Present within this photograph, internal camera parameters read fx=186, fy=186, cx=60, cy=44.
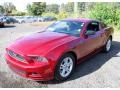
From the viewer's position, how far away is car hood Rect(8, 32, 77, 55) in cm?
425

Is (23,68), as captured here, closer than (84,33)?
Yes

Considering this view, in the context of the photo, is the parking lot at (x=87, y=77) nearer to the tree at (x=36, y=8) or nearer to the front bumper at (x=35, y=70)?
the front bumper at (x=35, y=70)

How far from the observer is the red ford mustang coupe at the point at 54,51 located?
160 inches

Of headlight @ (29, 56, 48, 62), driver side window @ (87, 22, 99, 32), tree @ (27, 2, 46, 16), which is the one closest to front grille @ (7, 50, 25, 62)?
headlight @ (29, 56, 48, 62)

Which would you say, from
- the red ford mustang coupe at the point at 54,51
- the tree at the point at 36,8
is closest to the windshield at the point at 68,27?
the red ford mustang coupe at the point at 54,51

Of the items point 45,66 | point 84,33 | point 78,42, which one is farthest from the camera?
point 84,33

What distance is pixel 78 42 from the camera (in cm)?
496

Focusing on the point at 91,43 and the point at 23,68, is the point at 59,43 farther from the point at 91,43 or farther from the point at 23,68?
the point at 91,43

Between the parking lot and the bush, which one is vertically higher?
the bush

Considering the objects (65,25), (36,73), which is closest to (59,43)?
(36,73)

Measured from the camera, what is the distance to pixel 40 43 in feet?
15.0

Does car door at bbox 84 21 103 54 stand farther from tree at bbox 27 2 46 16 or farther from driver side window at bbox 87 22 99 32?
tree at bbox 27 2 46 16

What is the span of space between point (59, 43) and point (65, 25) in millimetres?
1317

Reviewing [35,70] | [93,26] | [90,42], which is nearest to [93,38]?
[90,42]
